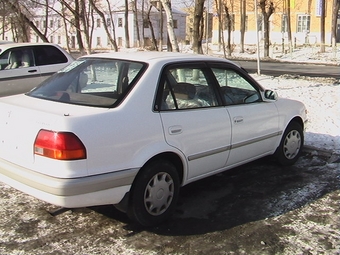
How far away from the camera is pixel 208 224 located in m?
4.35

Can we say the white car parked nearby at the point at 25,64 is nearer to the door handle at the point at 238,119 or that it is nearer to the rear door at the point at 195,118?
the rear door at the point at 195,118

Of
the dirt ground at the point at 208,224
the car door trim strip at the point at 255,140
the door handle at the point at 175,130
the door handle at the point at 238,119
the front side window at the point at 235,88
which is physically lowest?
the dirt ground at the point at 208,224

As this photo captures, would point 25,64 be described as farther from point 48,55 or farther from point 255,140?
point 255,140

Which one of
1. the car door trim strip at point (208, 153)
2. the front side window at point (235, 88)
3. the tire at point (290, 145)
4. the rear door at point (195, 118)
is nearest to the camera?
the rear door at point (195, 118)

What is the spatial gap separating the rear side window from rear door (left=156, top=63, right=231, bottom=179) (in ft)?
20.1

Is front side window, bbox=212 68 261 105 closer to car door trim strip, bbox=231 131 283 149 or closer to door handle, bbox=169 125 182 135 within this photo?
car door trim strip, bbox=231 131 283 149

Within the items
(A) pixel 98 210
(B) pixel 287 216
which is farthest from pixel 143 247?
(B) pixel 287 216

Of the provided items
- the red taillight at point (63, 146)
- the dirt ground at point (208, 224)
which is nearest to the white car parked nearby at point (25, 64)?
the dirt ground at point (208, 224)

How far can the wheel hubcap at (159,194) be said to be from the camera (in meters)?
4.17

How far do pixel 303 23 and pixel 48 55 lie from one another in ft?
157

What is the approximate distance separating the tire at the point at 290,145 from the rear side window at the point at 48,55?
246 inches

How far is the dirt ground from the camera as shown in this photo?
3.88m

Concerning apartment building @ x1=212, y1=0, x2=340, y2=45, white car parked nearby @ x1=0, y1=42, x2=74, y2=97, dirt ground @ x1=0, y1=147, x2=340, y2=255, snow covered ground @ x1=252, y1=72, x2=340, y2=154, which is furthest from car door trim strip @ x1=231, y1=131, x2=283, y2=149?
apartment building @ x1=212, y1=0, x2=340, y2=45

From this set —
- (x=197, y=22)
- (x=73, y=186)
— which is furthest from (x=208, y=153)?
(x=197, y=22)
